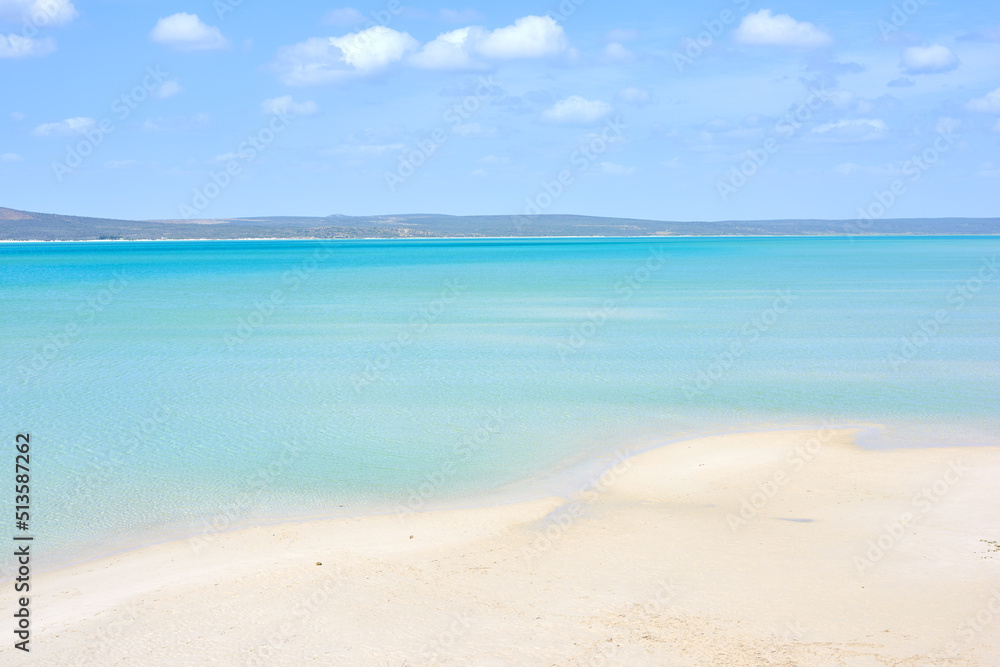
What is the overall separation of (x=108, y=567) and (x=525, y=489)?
17.5 feet

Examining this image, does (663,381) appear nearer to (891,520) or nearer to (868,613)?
(891,520)

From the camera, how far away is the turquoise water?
11.9m
